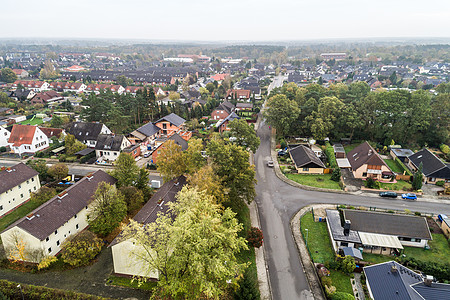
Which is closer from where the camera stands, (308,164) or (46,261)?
(46,261)

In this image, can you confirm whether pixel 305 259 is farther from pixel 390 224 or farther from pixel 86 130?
pixel 86 130

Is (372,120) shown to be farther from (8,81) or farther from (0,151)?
(8,81)

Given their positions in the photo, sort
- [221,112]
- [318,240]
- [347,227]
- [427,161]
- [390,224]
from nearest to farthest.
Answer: [347,227], [390,224], [318,240], [427,161], [221,112]

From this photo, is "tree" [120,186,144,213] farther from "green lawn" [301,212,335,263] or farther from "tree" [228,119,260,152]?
"green lawn" [301,212,335,263]

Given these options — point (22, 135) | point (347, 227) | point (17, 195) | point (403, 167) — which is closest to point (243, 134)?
point (347, 227)

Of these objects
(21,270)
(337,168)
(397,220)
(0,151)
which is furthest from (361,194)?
(0,151)

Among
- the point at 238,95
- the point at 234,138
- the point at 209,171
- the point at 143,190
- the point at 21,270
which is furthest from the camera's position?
the point at 238,95
